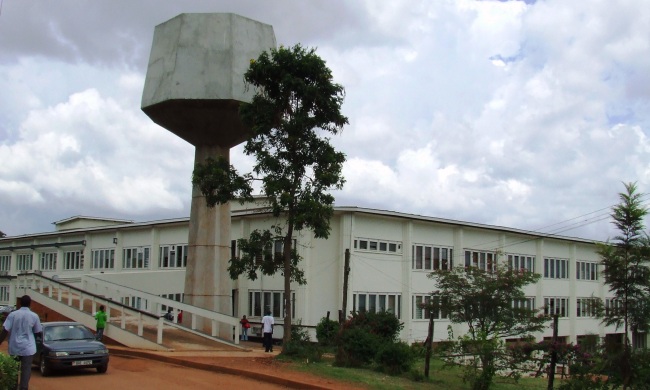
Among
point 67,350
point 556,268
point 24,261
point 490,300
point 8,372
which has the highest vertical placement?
point 556,268

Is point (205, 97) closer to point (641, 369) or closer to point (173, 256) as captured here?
point (173, 256)

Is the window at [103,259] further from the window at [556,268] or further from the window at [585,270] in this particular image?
the window at [585,270]

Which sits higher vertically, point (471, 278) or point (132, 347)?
point (471, 278)

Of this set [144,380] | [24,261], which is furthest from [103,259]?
[144,380]

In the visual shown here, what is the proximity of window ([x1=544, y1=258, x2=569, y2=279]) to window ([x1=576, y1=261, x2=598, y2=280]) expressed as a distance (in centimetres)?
163

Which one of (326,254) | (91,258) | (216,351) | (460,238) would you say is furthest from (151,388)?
(91,258)

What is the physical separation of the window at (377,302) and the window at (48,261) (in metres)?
28.3

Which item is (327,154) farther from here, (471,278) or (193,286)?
(193,286)

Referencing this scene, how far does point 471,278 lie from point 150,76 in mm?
14948

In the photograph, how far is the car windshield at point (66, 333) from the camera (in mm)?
17605

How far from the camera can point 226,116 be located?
1077 inches

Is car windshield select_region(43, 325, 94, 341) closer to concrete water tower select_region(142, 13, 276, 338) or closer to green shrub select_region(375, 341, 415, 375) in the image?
green shrub select_region(375, 341, 415, 375)

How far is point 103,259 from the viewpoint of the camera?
46.7 metres

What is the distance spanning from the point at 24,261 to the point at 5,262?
13.7 feet
